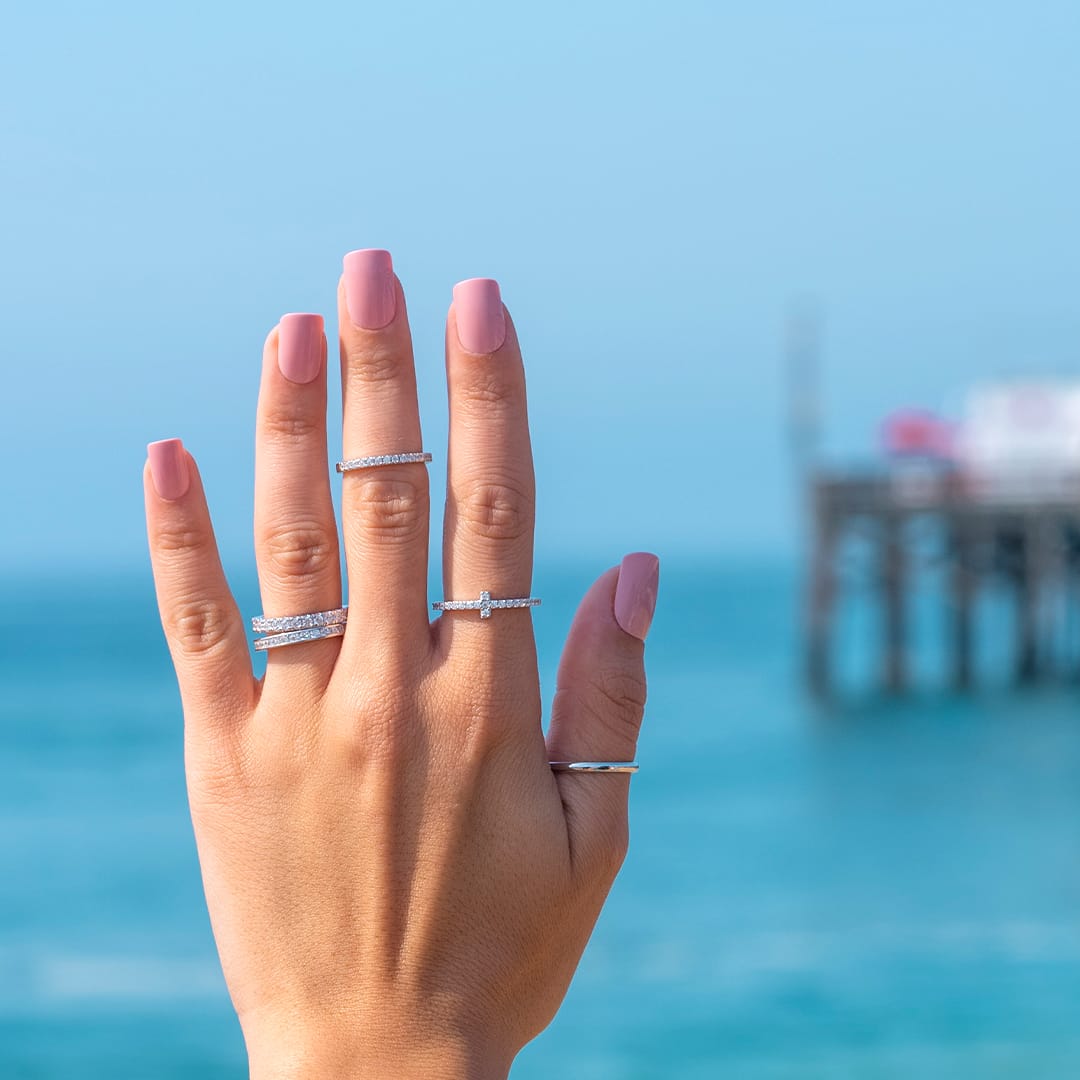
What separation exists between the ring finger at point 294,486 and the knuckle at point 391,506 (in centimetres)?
9

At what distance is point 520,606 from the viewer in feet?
6.24

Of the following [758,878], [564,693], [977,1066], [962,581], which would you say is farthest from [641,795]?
[564,693]

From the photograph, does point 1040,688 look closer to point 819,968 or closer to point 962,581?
point 962,581

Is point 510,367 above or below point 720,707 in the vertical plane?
above

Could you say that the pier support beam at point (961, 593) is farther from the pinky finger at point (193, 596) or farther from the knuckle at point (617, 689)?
the pinky finger at point (193, 596)

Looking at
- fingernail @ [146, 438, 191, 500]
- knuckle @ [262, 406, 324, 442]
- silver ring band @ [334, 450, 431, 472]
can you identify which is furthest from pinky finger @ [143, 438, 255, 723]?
silver ring band @ [334, 450, 431, 472]

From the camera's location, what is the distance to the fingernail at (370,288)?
183 cm

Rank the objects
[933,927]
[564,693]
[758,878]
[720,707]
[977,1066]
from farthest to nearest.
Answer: [720,707] → [758,878] → [933,927] → [977,1066] → [564,693]

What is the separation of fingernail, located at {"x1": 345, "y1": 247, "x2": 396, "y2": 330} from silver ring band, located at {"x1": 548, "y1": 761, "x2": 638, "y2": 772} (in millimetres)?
631

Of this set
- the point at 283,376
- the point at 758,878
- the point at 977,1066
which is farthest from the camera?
the point at 758,878

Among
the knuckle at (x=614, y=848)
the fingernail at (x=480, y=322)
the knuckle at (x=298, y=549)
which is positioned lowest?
the knuckle at (x=614, y=848)

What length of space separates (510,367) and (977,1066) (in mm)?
11155

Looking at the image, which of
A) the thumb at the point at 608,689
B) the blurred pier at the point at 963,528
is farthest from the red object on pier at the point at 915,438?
the thumb at the point at 608,689

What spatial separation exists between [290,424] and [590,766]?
602 mm
